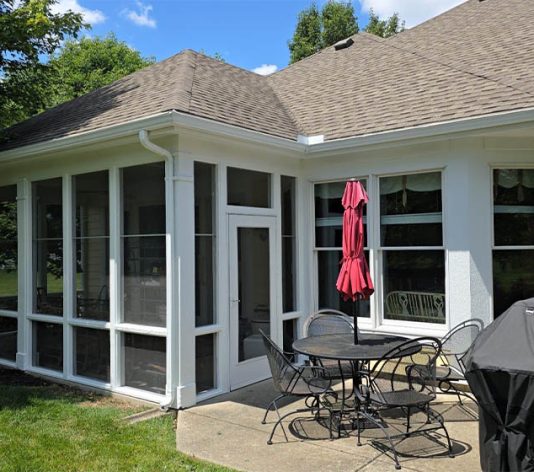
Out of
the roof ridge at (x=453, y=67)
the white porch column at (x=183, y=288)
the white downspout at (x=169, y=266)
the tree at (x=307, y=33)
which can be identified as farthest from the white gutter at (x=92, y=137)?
the tree at (x=307, y=33)

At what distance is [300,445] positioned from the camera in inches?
184

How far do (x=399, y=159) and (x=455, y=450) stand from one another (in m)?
3.59

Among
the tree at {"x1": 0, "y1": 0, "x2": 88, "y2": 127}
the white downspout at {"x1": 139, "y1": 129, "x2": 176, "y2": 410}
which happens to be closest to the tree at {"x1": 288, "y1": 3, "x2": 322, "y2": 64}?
the tree at {"x1": 0, "y1": 0, "x2": 88, "y2": 127}

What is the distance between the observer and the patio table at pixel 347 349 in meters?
4.63

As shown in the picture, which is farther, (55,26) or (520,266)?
(55,26)

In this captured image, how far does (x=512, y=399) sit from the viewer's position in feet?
11.1

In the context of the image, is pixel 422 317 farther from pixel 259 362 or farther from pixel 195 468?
pixel 195 468

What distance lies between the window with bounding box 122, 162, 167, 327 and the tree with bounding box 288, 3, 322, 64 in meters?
24.3

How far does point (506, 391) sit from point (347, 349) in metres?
1.75

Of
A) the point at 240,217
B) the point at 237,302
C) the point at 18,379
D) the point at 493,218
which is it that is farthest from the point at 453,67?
the point at 18,379

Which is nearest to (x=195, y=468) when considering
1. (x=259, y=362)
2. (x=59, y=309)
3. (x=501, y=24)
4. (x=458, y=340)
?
(x=259, y=362)

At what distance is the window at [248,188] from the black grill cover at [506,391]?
12.0ft

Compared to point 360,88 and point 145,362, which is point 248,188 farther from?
point 360,88

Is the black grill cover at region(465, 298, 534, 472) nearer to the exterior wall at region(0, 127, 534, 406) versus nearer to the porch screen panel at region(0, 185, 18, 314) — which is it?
the exterior wall at region(0, 127, 534, 406)
